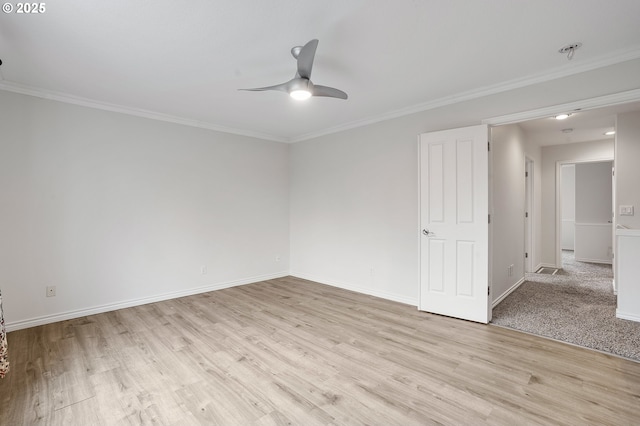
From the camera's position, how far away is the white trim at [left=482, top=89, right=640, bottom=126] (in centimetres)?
249

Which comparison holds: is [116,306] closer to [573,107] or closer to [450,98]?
[450,98]

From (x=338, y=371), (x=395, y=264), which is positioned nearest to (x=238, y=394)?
(x=338, y=371)

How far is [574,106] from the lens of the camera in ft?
8.94

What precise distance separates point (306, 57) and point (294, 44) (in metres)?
0.30

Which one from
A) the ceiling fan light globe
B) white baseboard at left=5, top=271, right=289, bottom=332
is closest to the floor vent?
white baseboard at left=5, top=271, right=289, bottom=332

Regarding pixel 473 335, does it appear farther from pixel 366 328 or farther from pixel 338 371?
pixel 338 371

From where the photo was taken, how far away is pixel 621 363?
2367 millimetres

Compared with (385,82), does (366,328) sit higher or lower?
lower

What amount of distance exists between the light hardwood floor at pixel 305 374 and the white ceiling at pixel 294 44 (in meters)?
2.53

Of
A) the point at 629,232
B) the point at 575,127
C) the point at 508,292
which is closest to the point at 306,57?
the point at 629,232

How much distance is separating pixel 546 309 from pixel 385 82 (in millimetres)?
3308

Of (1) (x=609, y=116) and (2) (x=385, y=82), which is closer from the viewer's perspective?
(2) (x=385, y=82)

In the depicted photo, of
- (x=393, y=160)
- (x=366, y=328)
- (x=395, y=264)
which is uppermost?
(x=393, y=160)

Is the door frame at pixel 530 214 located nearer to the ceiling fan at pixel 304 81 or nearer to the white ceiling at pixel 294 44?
the white ceiling at pixel 294 44
